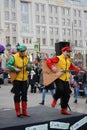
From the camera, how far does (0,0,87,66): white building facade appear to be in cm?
7081

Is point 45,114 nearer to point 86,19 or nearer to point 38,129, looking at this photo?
point 38,129

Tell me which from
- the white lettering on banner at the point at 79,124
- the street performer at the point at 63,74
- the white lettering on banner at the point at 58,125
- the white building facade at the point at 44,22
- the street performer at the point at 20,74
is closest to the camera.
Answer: the white lettering on banner at the point at 58,125

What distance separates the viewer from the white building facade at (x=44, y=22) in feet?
232

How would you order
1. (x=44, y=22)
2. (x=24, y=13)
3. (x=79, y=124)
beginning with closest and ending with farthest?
1. (x=79, y=124)
2. (x=24, y=13)
3. (x=44, y=22)

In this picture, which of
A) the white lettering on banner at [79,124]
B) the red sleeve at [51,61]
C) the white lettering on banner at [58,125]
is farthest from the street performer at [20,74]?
the white lettering on banner at [79,124]

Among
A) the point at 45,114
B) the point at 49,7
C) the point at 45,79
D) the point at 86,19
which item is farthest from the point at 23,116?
the point at 86,19

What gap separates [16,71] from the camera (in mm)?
8578

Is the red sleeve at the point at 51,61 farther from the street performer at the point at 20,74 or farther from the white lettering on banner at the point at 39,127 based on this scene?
the white lettering on banner at the point at 39,127

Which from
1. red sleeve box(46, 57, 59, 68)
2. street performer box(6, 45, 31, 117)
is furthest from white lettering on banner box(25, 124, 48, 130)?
red sleeve box(46, 57, 59, 68)

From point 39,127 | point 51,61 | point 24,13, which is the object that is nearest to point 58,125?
point 39,127

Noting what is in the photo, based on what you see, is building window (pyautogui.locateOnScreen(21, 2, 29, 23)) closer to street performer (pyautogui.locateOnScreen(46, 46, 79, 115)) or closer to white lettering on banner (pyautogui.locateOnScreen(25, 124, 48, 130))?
street performer (pyautogui.locateOnScreen(46, 46, 79, 115))

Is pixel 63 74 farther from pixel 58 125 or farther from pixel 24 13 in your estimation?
pixel 24 13

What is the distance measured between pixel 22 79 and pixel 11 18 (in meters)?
62.9

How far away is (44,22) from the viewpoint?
3056 inches
